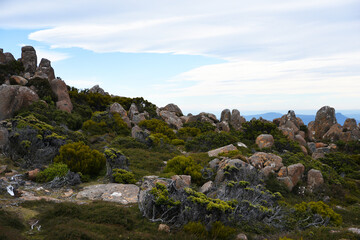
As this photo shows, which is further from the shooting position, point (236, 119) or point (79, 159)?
point (236, 119)

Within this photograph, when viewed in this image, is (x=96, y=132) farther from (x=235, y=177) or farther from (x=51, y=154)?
(x=235, y=177)

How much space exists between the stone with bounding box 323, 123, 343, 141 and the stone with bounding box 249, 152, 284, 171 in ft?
101

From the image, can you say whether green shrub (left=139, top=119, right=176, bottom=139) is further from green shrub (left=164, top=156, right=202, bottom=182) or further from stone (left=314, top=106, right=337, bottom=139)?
stone (left=314, top=106, right=337, bottom=139)

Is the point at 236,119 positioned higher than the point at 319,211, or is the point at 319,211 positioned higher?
the point at 236,119

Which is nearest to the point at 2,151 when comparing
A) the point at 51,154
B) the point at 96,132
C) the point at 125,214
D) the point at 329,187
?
the point at 51,154

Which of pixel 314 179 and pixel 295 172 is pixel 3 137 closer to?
pixel 295 172

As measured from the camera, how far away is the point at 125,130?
2495 cm

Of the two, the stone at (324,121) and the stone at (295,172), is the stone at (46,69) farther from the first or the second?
the stone at (324,121)

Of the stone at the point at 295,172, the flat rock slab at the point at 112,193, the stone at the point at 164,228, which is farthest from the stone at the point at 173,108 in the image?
the stone at the point at 164,228

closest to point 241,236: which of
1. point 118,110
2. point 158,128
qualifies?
point 158,128

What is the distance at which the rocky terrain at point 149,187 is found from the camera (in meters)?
6.95

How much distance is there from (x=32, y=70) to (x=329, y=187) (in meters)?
36.1

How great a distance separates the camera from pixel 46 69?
33.3 m

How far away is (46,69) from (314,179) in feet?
106
